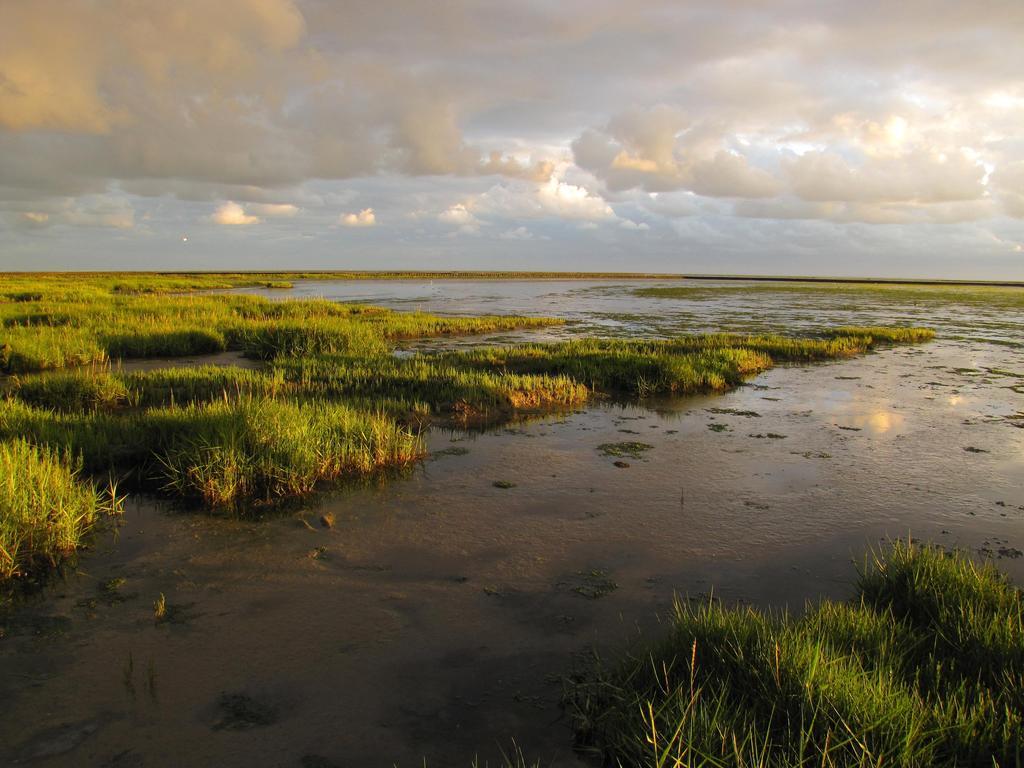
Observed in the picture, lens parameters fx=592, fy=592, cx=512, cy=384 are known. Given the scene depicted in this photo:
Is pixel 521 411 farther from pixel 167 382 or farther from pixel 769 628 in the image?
pixel 769 628

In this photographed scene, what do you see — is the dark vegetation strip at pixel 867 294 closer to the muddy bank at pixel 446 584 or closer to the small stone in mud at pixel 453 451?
the muddy bank at pixel 446 584

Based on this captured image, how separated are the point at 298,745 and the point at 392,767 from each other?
60cm

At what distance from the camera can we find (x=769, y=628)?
3803 mm

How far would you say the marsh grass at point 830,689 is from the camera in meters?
2.86

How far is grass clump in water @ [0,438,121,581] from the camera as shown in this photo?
518cm

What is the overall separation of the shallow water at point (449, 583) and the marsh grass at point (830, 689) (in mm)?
557

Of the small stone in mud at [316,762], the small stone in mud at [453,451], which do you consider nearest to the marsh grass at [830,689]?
the small stone in mud at [316,762]

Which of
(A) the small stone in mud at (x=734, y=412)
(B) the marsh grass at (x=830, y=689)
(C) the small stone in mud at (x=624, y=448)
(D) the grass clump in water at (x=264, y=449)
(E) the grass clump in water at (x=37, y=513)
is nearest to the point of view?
(B) the marsh grass at (x=830, y=689)

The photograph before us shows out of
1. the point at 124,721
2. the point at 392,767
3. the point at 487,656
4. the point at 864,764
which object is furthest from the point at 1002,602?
the point at 124,721

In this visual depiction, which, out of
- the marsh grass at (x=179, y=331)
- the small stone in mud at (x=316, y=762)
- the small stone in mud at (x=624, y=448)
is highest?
the marsh grass at (x=179, y=331)

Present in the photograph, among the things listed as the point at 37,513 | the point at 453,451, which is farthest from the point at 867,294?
the point at 37,513

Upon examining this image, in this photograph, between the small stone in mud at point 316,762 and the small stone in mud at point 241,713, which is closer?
the small stone in mud at point 316,762

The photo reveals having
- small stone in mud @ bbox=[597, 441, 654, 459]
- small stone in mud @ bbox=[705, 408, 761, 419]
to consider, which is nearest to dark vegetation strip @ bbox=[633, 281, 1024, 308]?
small stone in mud @ bbox=[705, 408, 761, 419]

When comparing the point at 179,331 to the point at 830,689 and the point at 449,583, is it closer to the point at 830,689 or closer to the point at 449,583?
the point at 449,583
